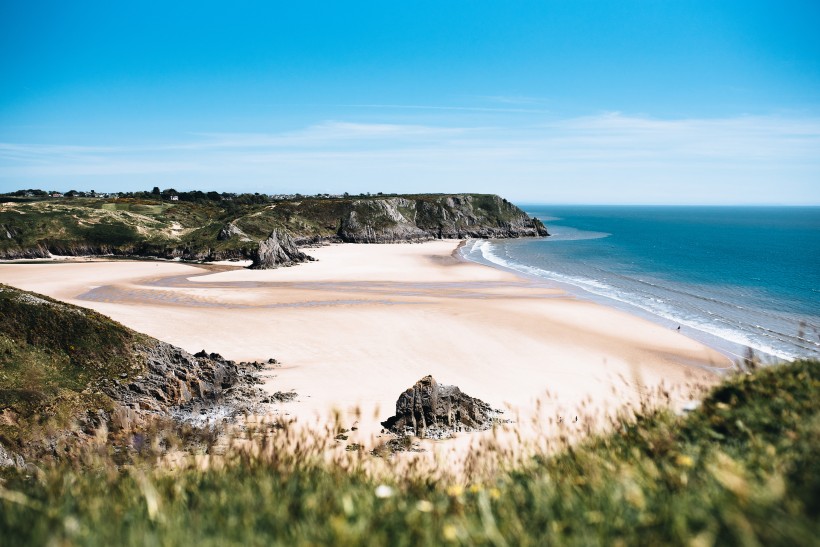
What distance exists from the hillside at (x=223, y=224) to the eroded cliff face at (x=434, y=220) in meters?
0.20

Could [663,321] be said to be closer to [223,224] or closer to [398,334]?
[398,334]

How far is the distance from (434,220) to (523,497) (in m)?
106

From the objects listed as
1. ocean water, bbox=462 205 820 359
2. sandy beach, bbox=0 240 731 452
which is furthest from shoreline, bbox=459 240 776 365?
sandy beach, bbox=0 240 731 452

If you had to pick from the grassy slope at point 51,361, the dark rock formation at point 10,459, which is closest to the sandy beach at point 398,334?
the grassy slope at point 51,361

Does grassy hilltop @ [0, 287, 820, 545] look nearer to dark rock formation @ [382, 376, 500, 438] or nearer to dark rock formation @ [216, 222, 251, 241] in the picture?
dark rock formation @ [382, 376, 500, 438]

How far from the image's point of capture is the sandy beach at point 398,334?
16.8 meters

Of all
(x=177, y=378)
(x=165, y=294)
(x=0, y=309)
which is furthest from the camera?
(x=165, y=294)

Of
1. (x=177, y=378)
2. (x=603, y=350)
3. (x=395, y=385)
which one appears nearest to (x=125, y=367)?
(x=177, y=378)

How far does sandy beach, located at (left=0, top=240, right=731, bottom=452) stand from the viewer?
1677cm

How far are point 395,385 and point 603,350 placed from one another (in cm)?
1156

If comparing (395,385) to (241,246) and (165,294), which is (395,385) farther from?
(241,246)

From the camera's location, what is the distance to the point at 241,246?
6544cm

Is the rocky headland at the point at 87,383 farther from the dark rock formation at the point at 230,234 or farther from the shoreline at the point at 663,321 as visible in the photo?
the dark rock formation at the point at 230,234

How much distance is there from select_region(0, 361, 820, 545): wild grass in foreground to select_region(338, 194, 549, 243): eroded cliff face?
88.4 metres
